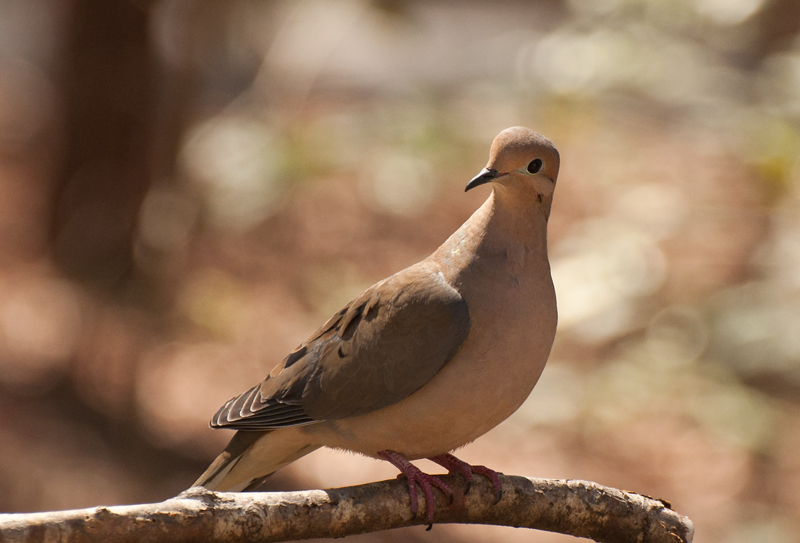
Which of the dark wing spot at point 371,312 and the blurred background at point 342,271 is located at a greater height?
the blurred background at point 342,271

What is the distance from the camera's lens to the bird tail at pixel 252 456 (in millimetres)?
2984

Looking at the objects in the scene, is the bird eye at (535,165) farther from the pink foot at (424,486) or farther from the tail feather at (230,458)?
the tail feather at (230,458)

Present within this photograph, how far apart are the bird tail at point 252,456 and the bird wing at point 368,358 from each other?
0.42ft

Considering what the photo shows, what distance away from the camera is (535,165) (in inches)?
103

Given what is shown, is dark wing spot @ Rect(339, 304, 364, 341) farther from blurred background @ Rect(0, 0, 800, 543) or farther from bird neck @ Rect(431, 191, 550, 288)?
blurred background @ Rect(0, 0, 800, 543)

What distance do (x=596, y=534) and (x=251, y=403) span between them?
1.27 meters

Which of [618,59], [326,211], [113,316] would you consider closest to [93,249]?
[113,316]

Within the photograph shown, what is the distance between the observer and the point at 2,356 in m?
6.39

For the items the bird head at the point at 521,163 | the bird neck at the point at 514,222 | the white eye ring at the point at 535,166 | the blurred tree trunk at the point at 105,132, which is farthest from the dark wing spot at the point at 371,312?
the blurred tree trunk at the point at 105,132

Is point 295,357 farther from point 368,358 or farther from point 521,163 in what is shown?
point 521,163

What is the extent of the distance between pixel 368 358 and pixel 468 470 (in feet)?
1.66

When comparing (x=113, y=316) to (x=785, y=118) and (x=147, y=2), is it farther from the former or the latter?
(x=785, y=118)

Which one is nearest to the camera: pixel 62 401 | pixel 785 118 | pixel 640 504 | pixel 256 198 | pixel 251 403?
pixel 640 504

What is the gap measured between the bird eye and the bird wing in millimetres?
454
